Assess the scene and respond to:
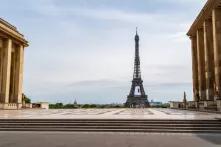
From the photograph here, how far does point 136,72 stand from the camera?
8731 centimetres

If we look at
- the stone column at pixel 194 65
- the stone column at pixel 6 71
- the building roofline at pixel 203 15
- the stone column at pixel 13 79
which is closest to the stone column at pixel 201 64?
the building roofline at pixel 203 15

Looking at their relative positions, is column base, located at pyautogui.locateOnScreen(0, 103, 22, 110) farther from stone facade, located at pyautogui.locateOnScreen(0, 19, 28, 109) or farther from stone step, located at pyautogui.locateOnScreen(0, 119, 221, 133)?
stone step, located at pyautogui.locateOnScreen(0, 119, 221, 133)

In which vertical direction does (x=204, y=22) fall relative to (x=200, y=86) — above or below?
above

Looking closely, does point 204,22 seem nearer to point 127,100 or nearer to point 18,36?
point 18,36

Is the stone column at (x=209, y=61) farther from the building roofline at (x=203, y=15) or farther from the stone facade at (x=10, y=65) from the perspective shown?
the stone facade at (x=10, y=65)

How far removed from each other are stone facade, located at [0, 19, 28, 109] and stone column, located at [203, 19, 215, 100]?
2615 centimetres

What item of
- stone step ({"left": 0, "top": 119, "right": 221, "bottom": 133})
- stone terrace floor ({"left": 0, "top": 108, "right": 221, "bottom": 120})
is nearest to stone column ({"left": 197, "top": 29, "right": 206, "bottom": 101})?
stone terrace floor ({"left": 0, "top": 108, "right": 221, "bottom": 120})

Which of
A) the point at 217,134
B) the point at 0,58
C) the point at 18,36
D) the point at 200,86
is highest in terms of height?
the point at 18,36

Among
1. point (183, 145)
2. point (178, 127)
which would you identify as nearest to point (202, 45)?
point (178, 127)

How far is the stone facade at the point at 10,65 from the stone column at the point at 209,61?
85.8 ft

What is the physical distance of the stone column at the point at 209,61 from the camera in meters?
39.0

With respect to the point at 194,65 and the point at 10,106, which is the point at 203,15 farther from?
the point at 10,106

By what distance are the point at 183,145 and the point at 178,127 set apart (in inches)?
189

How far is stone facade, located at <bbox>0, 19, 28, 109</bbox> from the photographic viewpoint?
44.0 metres
